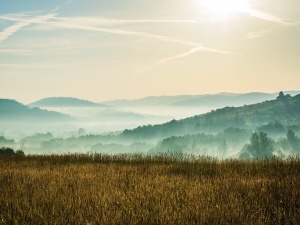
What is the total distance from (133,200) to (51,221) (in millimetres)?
2181

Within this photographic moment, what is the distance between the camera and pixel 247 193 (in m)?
9.22

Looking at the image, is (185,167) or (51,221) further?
(185,167)

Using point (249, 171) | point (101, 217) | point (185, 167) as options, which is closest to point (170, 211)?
point (101, 217)

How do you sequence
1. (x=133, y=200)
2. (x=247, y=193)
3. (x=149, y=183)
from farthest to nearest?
(x=149, y=183) → (x=247, y=193) → (x=133, y=200)

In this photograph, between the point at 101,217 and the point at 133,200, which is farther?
the point at 133,200

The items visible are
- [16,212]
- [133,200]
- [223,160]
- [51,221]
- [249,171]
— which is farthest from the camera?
[223,160]

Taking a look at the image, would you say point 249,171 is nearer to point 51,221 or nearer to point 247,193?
point 247,193

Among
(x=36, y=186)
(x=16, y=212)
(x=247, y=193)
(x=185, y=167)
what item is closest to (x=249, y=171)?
(x=185, y=167)

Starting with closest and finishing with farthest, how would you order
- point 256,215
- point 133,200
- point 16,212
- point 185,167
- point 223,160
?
point 256,215
point 16,212
point 133,200
point 185,167
point 223,160

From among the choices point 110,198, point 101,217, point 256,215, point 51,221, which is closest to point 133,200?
point 110,198

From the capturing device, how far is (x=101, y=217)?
24.2 feet

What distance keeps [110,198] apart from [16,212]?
2084 mm

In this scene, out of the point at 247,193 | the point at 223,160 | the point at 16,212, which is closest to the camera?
the point at 16,212

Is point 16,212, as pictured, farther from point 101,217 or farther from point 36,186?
point 36,186
